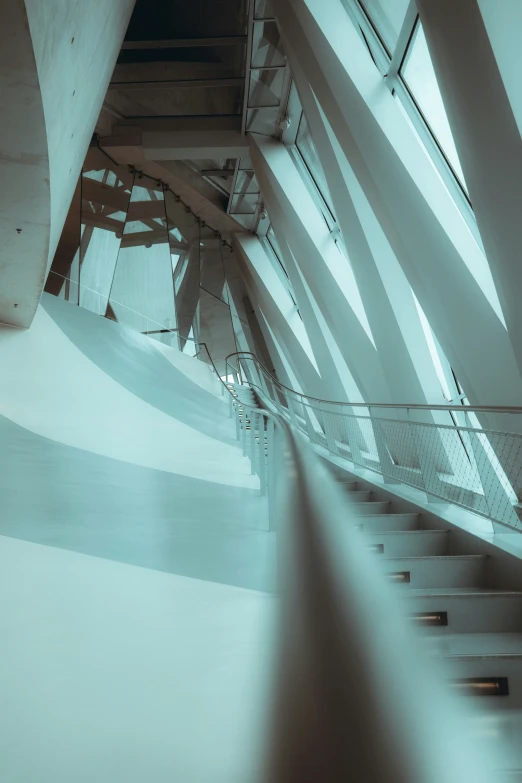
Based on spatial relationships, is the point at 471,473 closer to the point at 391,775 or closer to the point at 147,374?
the point at 391,775

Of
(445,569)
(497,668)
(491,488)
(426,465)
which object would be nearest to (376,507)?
(426,465)

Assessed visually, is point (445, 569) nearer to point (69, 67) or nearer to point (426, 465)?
point (426, 465)

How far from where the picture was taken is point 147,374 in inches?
624

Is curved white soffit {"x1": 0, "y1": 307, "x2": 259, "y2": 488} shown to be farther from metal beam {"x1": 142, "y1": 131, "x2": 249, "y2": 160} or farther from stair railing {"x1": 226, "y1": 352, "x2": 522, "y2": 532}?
metal beam {"x1": 142, "y1": 131, "x2": 249, "y2": 160}

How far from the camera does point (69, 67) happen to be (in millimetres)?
6562

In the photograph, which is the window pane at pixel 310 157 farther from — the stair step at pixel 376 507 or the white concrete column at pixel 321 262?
the stair step at pixel 376 507

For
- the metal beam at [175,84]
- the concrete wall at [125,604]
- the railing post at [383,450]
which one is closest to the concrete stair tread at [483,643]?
the concrete wall at [125,604]

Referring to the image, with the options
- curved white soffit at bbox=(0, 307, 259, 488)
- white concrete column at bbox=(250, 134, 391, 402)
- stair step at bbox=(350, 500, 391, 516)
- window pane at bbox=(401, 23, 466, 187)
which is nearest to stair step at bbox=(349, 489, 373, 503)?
stair step at bbox=(350, 500, 391, 516)

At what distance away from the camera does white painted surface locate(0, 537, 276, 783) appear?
230 centimetres

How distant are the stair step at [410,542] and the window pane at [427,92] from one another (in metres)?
4.25

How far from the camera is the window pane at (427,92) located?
7453 mm

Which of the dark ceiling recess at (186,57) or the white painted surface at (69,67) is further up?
the dark ceiling recess at (186,57)

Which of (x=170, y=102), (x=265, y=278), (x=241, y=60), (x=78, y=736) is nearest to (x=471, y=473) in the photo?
(x=78, y=736)

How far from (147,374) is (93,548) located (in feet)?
36.7
